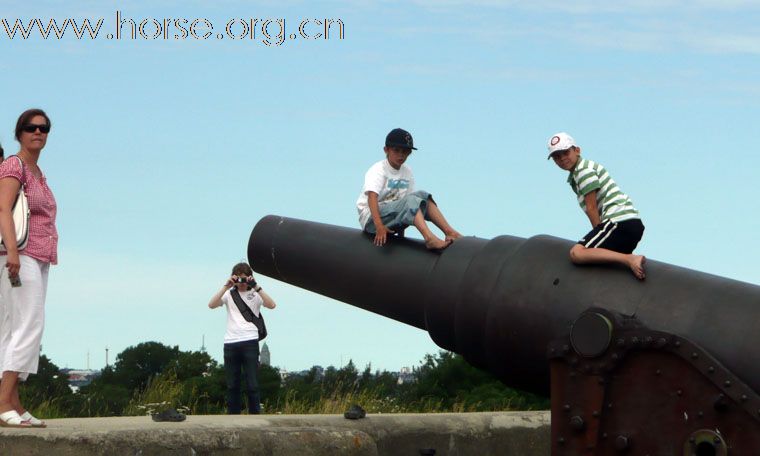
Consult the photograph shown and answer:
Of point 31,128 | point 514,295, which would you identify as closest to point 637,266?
point 514,295

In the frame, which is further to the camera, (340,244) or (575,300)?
(340,244)

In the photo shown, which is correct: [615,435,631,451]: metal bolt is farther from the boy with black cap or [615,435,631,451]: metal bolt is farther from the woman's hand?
the woman's hand

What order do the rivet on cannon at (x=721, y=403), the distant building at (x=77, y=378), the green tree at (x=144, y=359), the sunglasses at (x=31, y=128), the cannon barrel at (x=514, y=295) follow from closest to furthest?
the rivet on cannon at (x=721, y=403)
the cannon barrel at (x=514, y=295)
the sunglasses at (x=31, y=128)
the distant building at (x=77, y=378)
the green tree at (x=144, y=359)

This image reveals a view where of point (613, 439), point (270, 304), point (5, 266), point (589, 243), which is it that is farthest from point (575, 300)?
point (270, 304)

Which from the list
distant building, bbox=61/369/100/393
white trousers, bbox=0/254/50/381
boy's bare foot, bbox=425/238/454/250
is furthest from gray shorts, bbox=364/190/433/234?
distant building, bbox=61/369/100/393

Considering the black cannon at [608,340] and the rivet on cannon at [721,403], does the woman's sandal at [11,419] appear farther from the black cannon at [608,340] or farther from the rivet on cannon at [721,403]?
the rivet on cannon at [721,403]

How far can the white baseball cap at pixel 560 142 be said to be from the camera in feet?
22.8

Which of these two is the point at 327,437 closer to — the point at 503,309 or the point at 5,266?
the point at 503,309

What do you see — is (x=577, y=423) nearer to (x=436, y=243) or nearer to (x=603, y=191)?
(x=603, y=191)

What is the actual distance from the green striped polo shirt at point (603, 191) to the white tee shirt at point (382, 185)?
1.91m

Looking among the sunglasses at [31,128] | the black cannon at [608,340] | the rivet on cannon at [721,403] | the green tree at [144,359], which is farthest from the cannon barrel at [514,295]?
the green tree at [144,359]

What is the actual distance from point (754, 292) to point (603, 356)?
2.66ft

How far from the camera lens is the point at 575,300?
6578 mm

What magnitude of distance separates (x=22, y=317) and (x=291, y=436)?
174 cm
